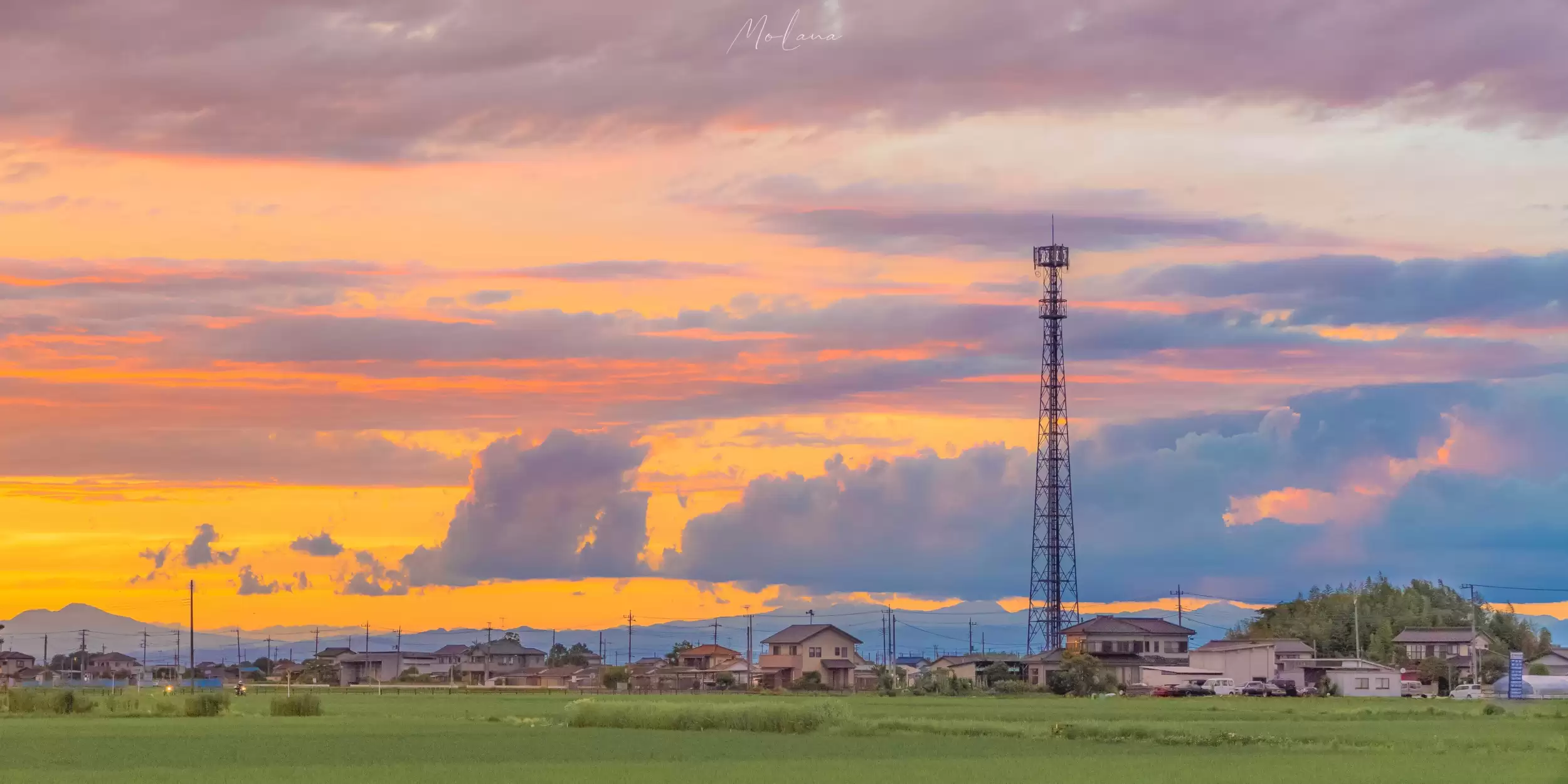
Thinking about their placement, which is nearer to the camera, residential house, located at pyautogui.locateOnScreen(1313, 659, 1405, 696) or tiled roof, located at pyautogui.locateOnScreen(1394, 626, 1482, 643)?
residential house, located at pyautogui.locateOnScreen(1313, 659, 1405, 696)

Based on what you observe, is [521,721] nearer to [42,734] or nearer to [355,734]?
[355,734]

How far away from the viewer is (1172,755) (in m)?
44.2

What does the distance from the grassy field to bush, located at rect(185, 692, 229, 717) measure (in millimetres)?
806

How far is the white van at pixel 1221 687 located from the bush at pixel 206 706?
62707 millimetres

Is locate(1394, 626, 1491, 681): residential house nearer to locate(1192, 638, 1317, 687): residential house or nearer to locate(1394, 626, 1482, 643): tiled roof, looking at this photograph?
locate(1394, 626, 1482, 643): tiled roof

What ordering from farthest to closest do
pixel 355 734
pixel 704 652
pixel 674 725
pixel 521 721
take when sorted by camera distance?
pixel 704 652 → pixel 521 721 → pixel 674 725 → pixel 355 734

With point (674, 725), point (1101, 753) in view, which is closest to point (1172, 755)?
point (1101, 753)

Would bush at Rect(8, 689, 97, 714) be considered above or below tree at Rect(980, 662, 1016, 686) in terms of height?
above

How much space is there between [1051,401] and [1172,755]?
7787 centimetres

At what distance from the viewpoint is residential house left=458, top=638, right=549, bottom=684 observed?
602 ft

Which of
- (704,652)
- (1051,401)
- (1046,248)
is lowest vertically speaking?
(704,652)

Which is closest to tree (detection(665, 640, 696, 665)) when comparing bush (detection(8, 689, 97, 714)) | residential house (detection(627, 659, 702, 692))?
residential house (detection(627, 659, 702, 692))

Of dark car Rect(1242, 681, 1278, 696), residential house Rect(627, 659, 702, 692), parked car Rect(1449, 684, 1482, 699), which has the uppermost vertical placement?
parked car Rect(1449, 684, 1482, 699)

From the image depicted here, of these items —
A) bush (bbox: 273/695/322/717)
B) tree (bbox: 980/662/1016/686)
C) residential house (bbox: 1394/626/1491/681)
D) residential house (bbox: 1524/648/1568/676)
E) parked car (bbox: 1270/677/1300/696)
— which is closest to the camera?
bush (bbox: 273/695/322/717)
